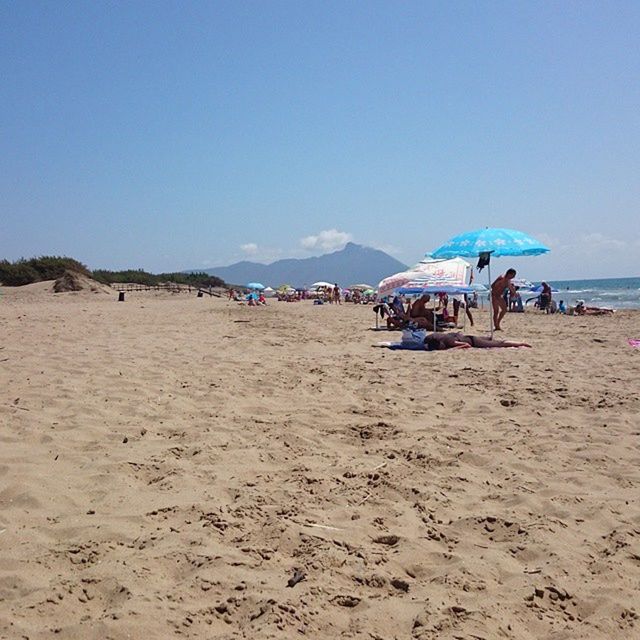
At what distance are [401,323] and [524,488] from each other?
10.6 m

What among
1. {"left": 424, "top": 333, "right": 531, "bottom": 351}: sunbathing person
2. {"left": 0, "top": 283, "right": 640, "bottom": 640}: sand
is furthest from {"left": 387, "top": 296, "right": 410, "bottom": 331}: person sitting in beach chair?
{"left": 0, "top": 283, "right": 640, "bottom": 640}: sand

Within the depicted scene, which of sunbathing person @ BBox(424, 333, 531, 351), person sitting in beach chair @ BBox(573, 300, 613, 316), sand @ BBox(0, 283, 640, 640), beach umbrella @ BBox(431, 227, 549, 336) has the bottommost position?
sand @ BBox(0, 283, 640, 640)

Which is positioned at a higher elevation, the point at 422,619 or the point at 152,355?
the point at 152,355

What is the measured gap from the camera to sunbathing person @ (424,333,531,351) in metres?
9.97

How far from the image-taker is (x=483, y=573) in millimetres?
2533

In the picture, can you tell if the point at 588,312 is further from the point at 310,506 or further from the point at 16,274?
the point at 16,274

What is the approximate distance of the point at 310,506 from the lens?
3139mm

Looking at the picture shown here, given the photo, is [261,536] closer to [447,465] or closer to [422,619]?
[422,619]

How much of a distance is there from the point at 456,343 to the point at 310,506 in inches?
290

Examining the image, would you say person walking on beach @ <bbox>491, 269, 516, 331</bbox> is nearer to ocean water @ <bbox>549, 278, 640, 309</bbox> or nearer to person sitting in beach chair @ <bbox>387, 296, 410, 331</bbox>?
person sitting in beach chair @ <bbox>387, 296, 410, 331</bbox>

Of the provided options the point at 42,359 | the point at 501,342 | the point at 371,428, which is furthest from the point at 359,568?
the point at 501,342

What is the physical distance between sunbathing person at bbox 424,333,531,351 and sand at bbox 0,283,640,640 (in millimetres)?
3565

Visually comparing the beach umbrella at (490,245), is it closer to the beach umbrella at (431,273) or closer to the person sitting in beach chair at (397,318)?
the beach umbrella at (431,273)

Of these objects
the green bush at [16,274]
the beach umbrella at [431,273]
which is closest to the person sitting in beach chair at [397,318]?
the beach umbrella at [431,273]
